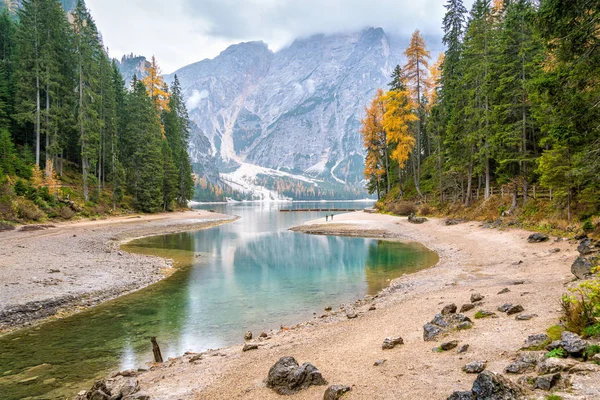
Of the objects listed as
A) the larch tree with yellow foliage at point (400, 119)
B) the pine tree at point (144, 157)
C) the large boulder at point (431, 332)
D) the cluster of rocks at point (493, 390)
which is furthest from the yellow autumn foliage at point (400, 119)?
the cluster of rocks at point (493, 390)

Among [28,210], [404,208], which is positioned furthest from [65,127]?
[404,208]

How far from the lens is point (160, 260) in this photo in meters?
22.7

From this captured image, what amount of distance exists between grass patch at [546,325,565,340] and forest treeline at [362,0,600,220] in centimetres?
808

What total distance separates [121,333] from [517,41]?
3354 cm

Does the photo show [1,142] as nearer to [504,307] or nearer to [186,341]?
[186,341]

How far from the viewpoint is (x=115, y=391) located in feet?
20.1

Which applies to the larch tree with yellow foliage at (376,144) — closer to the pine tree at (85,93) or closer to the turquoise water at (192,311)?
the turquoise water at (192,311)

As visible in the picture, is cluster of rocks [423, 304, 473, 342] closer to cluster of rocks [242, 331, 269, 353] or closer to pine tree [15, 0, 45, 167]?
cluster of rocks [242, 331, 269, 353]

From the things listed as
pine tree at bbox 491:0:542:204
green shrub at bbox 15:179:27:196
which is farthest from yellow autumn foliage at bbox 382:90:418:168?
green shrub at bbox 15:179:27:196

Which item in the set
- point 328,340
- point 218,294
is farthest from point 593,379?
point 218,294

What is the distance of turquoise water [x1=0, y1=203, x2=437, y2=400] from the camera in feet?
28.1

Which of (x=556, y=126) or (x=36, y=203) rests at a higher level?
(x=556, y=126)

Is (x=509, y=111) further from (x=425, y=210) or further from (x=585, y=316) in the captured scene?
(x=585, y=316)

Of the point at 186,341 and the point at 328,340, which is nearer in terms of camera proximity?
the point at 328,340
